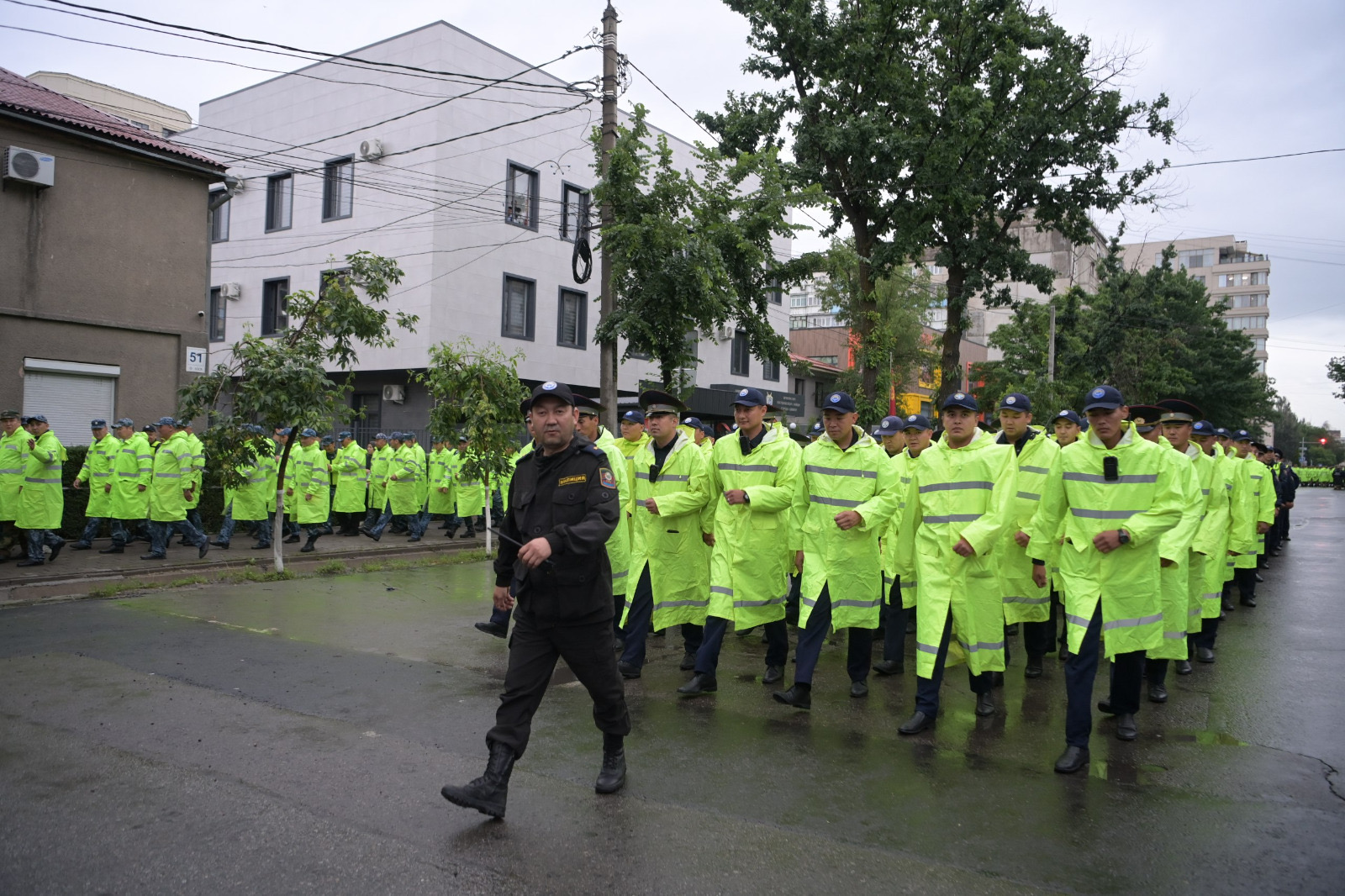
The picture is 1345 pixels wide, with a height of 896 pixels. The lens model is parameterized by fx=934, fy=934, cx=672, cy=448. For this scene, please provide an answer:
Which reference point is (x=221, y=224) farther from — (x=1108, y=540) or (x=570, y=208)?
(x=1108, y=540)

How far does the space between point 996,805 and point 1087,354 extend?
3745 cm

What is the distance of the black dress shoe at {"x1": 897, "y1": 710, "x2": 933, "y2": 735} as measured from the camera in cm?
564

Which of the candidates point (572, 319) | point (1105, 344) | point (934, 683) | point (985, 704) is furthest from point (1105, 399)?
point (1105, 344)

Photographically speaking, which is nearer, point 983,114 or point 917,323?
point 983,114

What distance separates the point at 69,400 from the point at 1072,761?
17.5 m

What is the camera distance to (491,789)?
4.11 metres

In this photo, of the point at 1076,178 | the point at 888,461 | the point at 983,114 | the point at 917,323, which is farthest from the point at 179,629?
the point at 917,323

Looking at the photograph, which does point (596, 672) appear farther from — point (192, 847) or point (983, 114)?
point (983, 114)

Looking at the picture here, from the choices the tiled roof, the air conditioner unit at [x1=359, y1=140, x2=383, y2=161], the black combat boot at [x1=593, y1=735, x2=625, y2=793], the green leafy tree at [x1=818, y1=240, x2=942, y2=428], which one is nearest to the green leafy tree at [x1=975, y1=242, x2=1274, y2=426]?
the green leafy tree at [x1=818, y1=240, x2=942, y2=428]

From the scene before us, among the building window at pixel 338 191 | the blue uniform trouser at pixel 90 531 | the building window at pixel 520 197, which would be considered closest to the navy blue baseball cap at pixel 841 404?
the blue uniform trouser at pixel 90 531

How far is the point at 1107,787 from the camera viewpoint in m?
4.82

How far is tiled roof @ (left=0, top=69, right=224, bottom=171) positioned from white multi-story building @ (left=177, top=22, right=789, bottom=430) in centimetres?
455

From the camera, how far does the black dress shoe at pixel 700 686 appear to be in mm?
6457

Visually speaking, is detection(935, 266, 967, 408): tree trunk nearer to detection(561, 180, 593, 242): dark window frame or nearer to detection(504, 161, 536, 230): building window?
detection(561, 180, 593, 242): dark window frame
